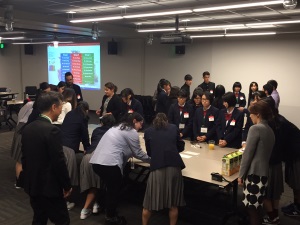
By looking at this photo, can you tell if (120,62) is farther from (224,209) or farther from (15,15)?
(224,209)

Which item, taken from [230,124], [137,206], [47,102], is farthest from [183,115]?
[47,102]

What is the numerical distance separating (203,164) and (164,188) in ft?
1.99

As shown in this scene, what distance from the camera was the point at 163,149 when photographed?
301cm

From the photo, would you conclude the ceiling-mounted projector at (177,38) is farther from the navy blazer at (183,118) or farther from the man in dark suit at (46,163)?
the man in dark suit at (46,163)

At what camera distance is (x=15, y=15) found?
6633mm

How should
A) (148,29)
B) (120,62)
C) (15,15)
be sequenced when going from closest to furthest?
(15,15) < (148,29) < (120,62)

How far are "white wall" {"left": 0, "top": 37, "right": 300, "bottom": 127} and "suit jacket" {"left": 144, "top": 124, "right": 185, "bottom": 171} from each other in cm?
643

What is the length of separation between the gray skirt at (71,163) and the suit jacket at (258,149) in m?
2.02

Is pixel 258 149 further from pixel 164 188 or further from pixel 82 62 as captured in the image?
pixel 82 62

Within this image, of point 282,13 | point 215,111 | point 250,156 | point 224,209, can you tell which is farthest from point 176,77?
point 250,156

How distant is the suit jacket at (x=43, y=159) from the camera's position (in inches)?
89.5

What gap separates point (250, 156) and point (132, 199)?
6.55ft

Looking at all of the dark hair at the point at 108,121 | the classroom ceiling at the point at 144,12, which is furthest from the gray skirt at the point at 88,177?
the classroom ceiling at the point at 144,12

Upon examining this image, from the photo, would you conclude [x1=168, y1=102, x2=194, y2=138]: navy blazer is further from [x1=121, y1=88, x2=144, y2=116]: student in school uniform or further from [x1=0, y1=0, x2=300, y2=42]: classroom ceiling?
[x1=0, y1=0, x2=300, y2=42]: classroom ceiling
